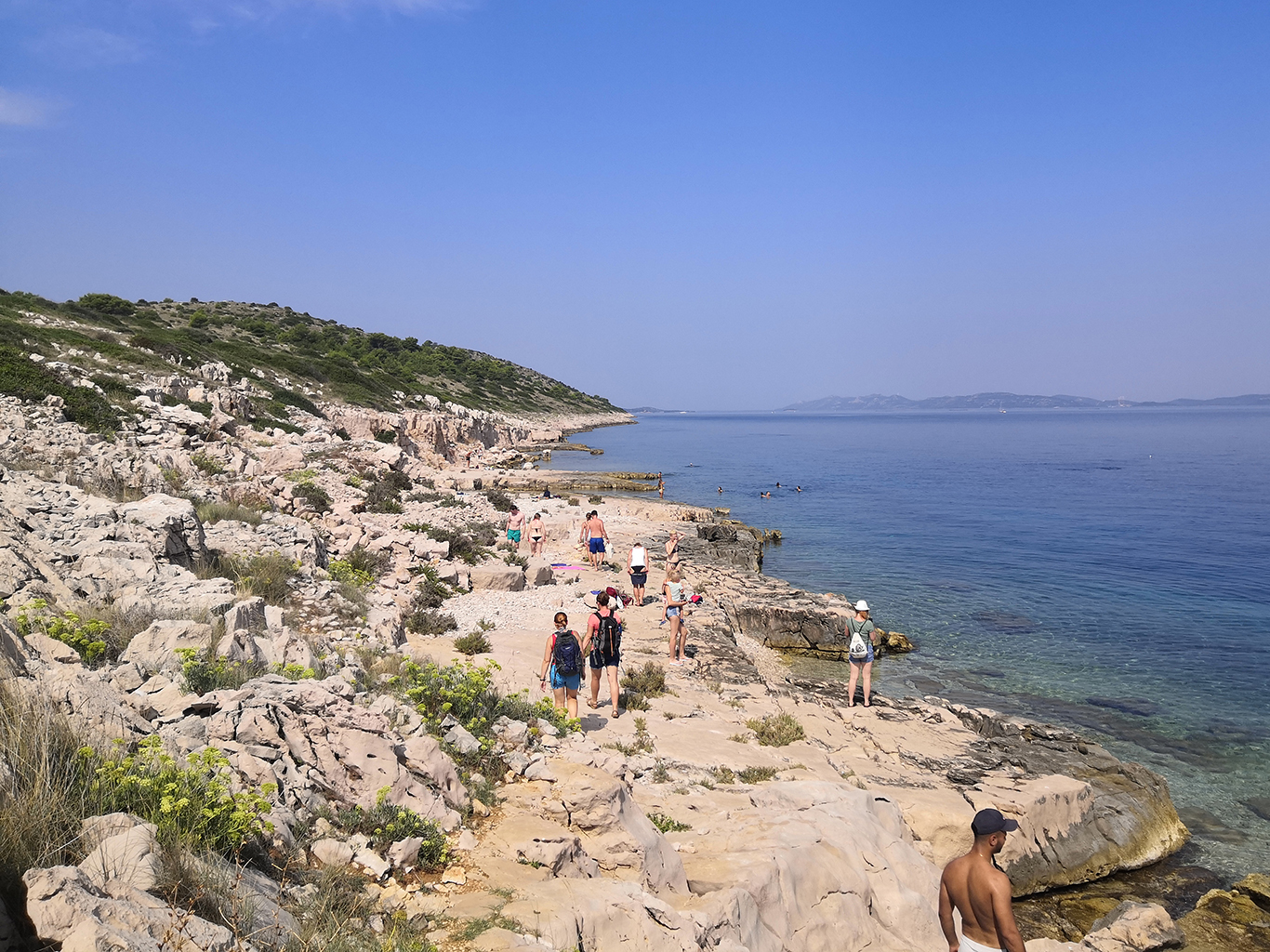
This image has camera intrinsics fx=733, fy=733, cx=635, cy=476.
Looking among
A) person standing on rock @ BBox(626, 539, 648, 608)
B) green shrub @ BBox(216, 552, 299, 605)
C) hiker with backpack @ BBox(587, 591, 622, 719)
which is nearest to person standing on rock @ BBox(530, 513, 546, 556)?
person standing on rock @ BBox(626, 539, 648, 608)

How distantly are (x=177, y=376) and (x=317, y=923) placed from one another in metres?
32.1

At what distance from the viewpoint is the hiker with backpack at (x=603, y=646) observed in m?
10.8

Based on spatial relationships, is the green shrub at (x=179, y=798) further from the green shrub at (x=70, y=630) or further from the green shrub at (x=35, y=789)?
the green shrub at (x=70, y=630)

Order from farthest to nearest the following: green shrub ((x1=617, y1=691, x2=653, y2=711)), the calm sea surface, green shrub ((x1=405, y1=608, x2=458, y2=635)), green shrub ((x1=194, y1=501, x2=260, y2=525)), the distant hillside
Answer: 1. the distant hillside
2. the calm sea surface
3. green shrub ((x1=194, y1=501, x2=260, y2=525))
4. green shrub ((x1=405, y1=608, x2=458, y2=635))
5. green shrub ((x1=617, y1=691, x2=653, y2=711))

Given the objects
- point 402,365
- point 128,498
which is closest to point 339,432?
point 128,498

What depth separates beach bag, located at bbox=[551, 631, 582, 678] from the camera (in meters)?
10.0

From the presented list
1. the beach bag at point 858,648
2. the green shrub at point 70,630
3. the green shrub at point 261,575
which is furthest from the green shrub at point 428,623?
the beach bag at point 858,648

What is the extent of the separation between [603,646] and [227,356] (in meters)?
44.3

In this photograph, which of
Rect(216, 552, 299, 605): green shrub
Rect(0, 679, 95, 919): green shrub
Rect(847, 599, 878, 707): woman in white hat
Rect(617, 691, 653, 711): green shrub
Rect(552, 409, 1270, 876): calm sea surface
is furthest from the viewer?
Rect(552, 409, 1270, 876): calm sea surface

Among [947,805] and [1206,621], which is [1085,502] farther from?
[947,805]

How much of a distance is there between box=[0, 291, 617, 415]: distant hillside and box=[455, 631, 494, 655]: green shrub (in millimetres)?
17973

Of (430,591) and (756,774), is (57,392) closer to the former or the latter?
(430,591)

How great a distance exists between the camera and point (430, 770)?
253 inches

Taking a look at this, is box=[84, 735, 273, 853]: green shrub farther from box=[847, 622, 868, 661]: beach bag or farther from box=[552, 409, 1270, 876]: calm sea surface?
box=[552, 409, 1270, 876]: calm sea surface
